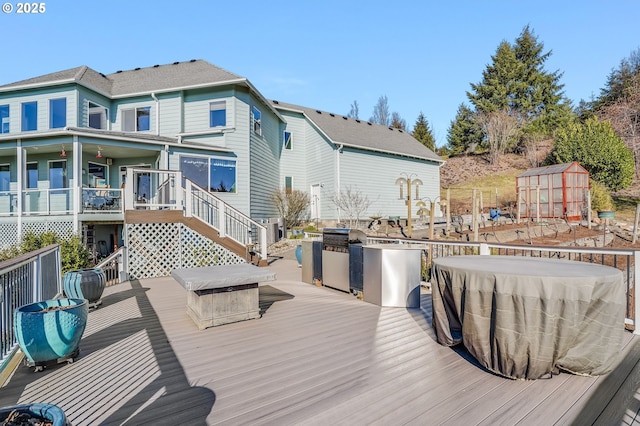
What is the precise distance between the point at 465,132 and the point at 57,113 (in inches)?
1380

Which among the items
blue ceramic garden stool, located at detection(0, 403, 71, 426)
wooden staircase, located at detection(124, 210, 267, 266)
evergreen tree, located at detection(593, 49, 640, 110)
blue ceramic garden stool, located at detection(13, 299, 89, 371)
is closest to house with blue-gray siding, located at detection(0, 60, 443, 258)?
wooden staircase, located at detection(124, 210, 267, 266)

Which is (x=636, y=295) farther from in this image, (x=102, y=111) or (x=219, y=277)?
(x=102, y=111)

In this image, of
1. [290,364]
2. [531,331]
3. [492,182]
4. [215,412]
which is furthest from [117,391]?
[492,182]

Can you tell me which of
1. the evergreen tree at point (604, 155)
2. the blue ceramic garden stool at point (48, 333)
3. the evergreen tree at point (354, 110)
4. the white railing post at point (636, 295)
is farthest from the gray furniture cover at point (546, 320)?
the evergreen tree at point (354, 110)

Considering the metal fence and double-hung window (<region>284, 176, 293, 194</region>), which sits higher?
double-hung window (<region>284, 176, 293, 194</region>)

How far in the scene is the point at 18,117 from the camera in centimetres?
1380

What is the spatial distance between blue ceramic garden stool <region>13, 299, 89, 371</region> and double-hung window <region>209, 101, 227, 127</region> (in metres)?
11.5

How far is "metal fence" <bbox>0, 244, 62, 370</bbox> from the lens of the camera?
10.2 ft

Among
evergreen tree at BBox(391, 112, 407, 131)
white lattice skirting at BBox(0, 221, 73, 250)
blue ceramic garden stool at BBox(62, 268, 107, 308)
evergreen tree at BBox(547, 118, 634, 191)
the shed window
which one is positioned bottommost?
blue ceramic garden stool at BBox(62, 268, 107, 308)

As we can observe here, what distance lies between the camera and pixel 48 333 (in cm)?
301

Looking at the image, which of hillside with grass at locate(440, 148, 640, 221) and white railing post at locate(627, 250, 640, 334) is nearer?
white railing post at locate(627, 250, 640, 334)

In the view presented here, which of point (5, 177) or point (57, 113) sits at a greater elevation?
point (57, 113)

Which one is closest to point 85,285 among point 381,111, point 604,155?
point 604,155

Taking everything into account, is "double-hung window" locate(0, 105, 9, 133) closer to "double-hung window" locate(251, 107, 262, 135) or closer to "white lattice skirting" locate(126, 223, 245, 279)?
"double-hung window" locate(251, 107, 262, 135)
